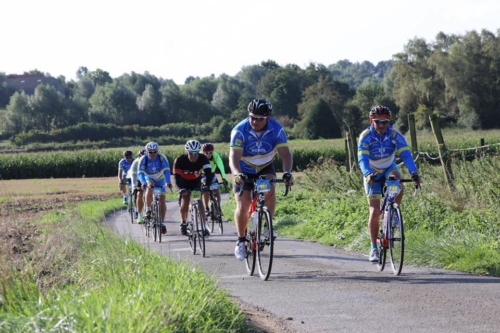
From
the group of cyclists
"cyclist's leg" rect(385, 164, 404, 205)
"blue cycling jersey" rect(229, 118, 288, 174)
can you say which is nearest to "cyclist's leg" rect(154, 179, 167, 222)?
the group of cyclists

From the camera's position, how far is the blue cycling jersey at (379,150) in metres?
10.8

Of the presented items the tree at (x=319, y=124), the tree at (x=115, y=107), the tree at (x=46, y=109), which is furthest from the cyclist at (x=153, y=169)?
the tree at (x=115, y=107)

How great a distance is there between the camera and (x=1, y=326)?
6078mm

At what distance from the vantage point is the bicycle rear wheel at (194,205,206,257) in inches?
560

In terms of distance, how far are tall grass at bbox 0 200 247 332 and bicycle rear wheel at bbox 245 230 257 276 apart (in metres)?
1.42

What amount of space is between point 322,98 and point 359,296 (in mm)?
97476

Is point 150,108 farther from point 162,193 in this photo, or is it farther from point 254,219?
point 254,219

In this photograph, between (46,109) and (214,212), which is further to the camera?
(46,109)

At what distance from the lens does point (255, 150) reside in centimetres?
1076

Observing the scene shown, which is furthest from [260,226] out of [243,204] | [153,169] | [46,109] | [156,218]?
[46,109]

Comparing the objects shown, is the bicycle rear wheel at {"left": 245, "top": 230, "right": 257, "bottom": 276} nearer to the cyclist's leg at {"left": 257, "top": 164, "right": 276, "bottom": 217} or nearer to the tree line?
the cyclist's leg at {"left": 257, "top": 164, "right": 276, "bottom": 217}

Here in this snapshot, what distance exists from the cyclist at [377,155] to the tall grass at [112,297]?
287 cm

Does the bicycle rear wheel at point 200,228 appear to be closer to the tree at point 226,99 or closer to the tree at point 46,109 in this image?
the tree at point 46,109

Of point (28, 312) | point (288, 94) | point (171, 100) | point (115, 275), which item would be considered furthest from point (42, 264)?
point (171, 100)
